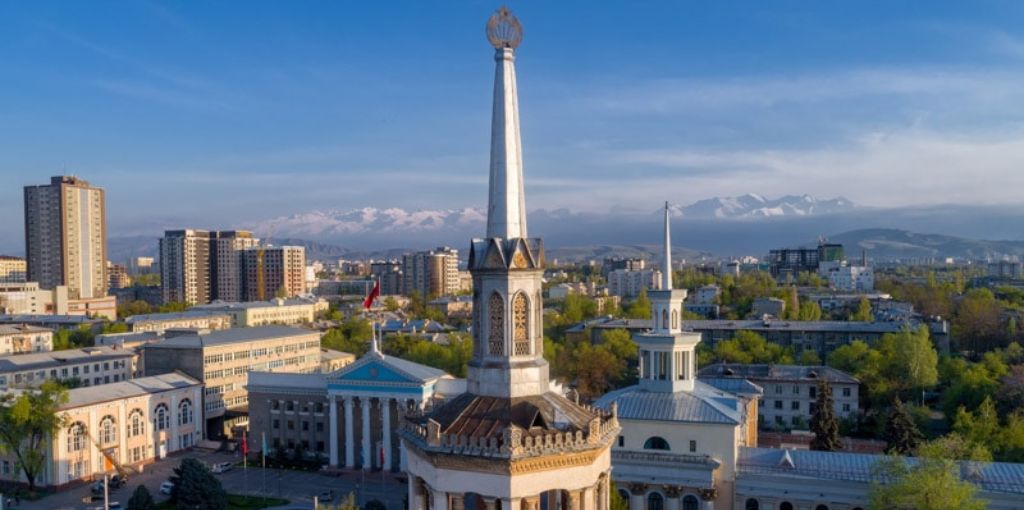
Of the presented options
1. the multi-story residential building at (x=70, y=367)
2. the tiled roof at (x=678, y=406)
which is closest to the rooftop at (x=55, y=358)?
the multi-story residential building at (x=70, y=367)

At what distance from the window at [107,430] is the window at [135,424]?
4.28 ft

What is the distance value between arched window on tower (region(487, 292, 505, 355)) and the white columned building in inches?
0.8

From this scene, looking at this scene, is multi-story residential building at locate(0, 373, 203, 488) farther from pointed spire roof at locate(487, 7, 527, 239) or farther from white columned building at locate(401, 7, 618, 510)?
pointed spire roof at locate(487, 7, 527, 239)

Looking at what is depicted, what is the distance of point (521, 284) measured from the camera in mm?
16016

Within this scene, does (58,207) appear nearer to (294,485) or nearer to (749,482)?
(294,485)

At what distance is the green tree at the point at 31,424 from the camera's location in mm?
48188

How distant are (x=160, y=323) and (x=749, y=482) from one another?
295 feet

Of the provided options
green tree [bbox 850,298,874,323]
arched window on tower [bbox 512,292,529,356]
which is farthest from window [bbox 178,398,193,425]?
green tree [bbox 850,298,874,323]

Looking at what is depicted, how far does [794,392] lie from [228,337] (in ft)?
165

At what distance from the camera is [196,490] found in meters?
43.7

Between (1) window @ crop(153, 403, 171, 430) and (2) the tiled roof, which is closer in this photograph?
(2) the tiled roof

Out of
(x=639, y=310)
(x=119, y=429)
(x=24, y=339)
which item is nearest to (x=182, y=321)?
(x=24, y=339)

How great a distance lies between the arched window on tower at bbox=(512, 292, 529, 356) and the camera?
16.0 meters

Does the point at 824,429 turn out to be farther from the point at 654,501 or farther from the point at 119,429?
the point at 119,429
